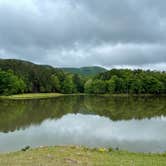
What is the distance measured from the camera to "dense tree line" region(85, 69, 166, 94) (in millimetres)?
102812

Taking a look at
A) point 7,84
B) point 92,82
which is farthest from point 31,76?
point 92,82

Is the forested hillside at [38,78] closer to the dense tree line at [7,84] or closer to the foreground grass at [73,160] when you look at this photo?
the dense tree line at [7,84]

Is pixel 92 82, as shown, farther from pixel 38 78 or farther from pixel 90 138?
pixel 90 138

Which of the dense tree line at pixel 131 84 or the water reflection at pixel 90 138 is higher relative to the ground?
the dense tree line at pixel 131 84

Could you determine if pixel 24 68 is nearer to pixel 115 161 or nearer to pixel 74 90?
pixel 74 90

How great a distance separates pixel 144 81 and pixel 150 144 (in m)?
83.0

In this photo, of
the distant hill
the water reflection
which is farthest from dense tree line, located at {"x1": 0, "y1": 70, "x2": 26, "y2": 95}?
the water reflection

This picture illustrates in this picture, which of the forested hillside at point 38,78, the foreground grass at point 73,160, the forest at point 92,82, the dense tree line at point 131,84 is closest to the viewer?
the foreground grass at point 73,160

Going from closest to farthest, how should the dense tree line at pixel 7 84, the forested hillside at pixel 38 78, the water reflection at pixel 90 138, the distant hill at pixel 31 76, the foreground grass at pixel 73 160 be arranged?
the foreground grass at pixel 73 160 < the water reflection at pixel 90 138 < the dense tree line at pixel 7 84 < the forested hillside at pixel 38 78 < the distant hill at pixel 31 76

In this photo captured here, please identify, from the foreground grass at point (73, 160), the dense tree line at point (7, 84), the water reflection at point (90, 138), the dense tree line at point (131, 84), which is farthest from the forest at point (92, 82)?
the foreground grass at point (73, 160)

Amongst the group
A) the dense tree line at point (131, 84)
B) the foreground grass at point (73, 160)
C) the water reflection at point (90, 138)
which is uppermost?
the dense tree line at point (131, 84)

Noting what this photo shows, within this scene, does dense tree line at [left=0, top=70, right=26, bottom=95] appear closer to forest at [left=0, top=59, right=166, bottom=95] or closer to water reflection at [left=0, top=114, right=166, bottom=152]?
forest at [left=0, top=59, right=166, bottom=95]

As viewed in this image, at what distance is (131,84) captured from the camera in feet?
340

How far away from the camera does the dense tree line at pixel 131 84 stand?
103 m
